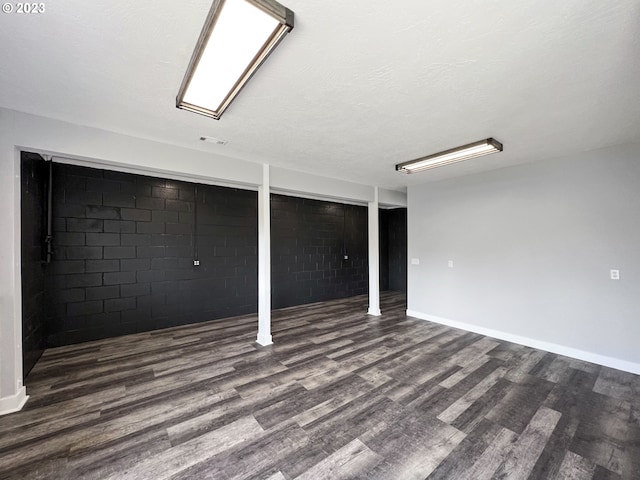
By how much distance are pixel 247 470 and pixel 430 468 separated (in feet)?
3.80

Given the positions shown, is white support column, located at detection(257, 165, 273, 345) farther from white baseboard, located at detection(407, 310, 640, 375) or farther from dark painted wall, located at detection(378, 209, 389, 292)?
dark painted wall, located at detection(378, 209, 389, 292)

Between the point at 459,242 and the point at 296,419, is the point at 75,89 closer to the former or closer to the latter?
the point at 296,419

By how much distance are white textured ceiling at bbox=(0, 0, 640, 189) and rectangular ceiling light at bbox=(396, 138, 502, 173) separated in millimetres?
149

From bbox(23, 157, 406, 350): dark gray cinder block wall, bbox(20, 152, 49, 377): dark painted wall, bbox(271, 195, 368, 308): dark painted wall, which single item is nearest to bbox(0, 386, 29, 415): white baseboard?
bbox(20, 152, 49, 377): dark painted wall

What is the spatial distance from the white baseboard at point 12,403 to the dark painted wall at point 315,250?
141 inches

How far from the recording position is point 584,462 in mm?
1688

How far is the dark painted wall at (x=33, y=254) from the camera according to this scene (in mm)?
2613

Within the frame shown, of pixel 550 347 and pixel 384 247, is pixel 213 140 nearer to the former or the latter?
pixel 550 347

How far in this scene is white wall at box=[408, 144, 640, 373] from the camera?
115 inches

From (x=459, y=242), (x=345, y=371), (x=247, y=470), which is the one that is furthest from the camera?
(x=459, y=242)

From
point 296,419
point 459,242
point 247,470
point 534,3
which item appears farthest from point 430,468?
point 459,242

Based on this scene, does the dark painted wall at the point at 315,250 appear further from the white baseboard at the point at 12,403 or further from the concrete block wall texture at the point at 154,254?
the white baseboard at the point at 12,403

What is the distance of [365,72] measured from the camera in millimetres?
1677

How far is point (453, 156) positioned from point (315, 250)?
361cm
